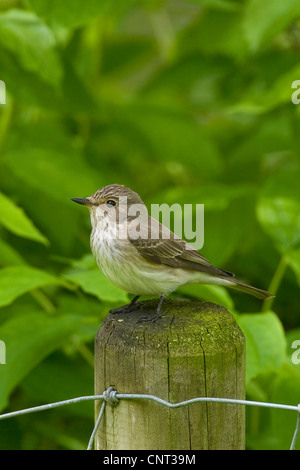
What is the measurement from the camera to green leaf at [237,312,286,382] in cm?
348

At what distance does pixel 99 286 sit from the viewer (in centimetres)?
347

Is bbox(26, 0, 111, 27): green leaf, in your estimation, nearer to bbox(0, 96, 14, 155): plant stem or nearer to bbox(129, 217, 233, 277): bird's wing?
bbox(0, 96, 14, 155): plant stem

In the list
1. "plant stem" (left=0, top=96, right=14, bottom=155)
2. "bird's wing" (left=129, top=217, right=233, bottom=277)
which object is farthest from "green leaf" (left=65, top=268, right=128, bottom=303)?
"plant stem" (left=0, top=96, right=14, bottom=155)

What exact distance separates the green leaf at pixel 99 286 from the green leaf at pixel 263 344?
639mm

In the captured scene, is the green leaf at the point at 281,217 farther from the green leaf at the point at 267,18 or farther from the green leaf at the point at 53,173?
the green leaf at the point at 53,173

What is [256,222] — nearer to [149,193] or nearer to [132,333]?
[149,193]

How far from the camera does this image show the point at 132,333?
2654mm

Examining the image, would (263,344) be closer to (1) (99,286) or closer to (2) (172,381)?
(1) (99,286)

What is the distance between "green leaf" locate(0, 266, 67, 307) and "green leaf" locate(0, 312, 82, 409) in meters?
0.24

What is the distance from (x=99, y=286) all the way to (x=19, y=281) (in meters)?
0.47

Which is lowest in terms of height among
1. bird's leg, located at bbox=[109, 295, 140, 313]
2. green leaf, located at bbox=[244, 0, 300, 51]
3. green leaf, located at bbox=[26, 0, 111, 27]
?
bird's leg, located at bbox=[109, 295, 140, 313]

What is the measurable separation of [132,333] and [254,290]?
1.02 meters

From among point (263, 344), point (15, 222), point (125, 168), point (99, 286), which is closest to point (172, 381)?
point (99, 286)

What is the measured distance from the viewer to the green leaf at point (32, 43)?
428 centimetres
